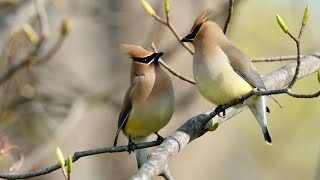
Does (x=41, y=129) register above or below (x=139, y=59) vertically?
below

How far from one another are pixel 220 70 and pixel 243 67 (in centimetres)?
13

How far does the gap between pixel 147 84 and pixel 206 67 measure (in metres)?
0.56

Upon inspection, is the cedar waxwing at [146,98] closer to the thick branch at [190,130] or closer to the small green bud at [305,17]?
the thick branch at [190,130]

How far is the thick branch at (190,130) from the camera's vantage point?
3.57 metres

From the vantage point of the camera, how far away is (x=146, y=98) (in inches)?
187

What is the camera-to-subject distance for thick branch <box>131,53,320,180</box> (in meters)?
3.57

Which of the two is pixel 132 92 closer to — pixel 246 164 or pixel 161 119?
pixel 161 119

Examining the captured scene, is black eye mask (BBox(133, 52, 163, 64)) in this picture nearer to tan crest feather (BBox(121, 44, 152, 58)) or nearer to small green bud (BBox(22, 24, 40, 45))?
tan crest feather (BBox(121, 44, 152, 58))

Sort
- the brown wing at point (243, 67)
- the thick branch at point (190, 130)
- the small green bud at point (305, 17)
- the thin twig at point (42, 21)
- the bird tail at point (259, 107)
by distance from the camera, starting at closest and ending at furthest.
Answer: the thick branch at point (190, 130)
the small green bud at point (305, 17)
the brown wing at point (243, 67)
the bird tail at point (259, 107)
the thin twig at point (42, 21)

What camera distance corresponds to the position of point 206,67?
4320 mm

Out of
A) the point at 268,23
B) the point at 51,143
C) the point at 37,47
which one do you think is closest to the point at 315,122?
the point at 268,23

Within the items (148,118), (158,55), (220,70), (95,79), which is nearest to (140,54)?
(158,55)

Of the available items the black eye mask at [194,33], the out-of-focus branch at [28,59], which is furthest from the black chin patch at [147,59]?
the out-of-focus branch at [28,59]

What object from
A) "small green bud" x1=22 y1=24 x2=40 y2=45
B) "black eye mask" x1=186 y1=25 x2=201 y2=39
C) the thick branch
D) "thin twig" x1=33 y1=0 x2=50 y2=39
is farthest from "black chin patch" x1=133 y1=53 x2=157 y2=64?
"small green bud" x1=22 y1=24 x2=40 y2=45
